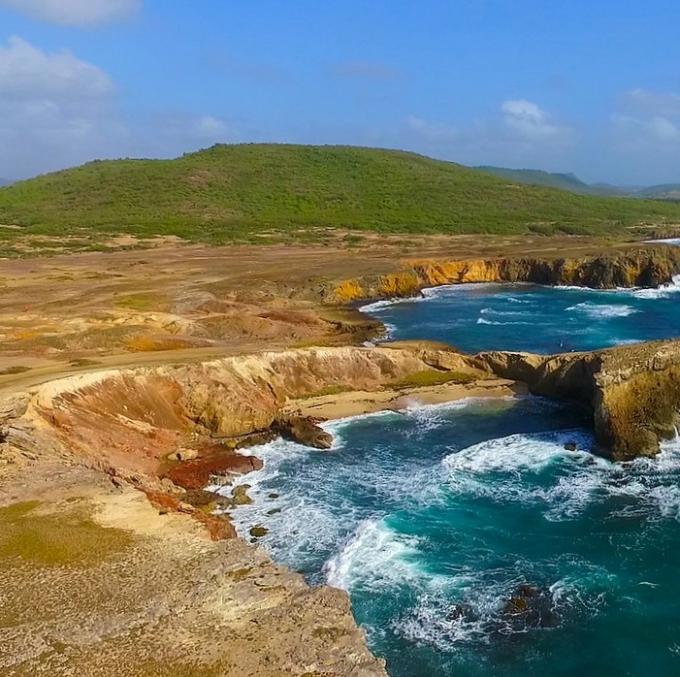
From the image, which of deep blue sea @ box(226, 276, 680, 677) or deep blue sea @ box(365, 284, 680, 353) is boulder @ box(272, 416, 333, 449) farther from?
deep blue sea @ box(365, 284, 680, 353)

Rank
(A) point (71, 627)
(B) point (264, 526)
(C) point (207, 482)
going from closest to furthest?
(A) point (71, 627) < (B) point (264, 526) < (C) point (207, 482)

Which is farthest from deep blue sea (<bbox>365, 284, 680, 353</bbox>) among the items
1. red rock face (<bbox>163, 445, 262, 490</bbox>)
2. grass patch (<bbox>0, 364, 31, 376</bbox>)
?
grass patch (<bbox>0, 364, 31, 376</bbox>)

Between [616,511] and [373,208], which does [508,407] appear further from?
[373,208]

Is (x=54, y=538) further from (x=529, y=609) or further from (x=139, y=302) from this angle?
(x=139, y=302)

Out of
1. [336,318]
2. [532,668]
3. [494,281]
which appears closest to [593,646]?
[532,668]

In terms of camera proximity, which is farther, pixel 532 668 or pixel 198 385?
pixel 198 385

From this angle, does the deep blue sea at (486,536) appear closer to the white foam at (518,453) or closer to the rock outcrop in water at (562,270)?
the white foam at (518,453)
